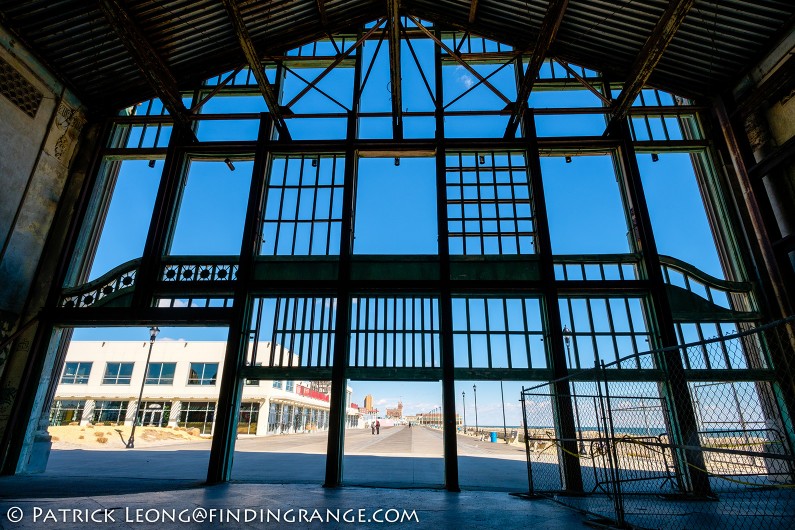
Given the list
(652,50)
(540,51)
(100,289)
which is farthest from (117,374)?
(652,50)

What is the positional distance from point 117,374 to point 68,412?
13.6 feet

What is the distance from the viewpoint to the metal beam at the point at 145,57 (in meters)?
7.95

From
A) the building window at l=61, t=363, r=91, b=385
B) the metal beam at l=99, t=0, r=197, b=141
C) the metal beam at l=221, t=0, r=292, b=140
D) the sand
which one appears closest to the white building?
the building window at l=61, t=363, r=91, b=385

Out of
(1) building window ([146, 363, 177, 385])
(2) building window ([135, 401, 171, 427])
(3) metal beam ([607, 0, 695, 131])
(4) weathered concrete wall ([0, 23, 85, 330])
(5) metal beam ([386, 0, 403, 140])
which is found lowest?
(2) building window ([135, 401, 171, 427])

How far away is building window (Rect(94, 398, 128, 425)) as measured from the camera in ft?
102

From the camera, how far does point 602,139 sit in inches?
424

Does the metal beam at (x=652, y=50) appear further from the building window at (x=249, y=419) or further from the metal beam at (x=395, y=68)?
the building window at (x=249, y=419)

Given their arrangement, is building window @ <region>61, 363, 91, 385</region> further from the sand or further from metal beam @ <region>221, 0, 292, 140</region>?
metal beam @ <region>221, 0, 292, 140</region>

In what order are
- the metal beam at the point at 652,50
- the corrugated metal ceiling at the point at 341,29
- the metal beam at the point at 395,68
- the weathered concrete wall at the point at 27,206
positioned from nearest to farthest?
1. the metal beam at the point at 652,50
2. the metal beam at the point at 395,68
3. the weathered concrete wall at the point at 27,206
4. the corrugated metal ceiling at the point at 341,29

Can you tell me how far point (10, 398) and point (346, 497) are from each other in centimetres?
819

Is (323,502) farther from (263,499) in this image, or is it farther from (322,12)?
(322,12)

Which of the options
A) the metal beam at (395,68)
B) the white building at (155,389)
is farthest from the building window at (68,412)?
the metal beam at (395,68)

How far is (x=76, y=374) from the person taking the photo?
3278 centimetres

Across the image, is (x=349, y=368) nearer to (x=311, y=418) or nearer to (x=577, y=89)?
(x=577, y=89)
